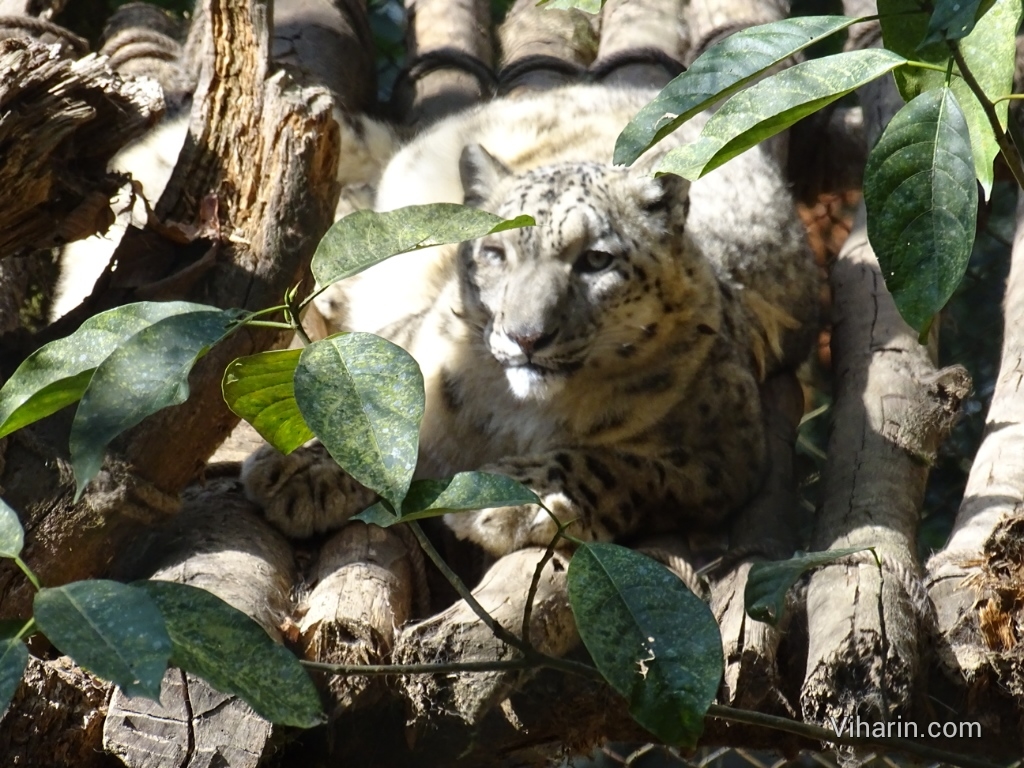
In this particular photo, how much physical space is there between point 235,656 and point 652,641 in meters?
0.50

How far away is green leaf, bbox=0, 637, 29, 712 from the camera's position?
47.4 inches

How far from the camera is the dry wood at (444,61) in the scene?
521 centimetres

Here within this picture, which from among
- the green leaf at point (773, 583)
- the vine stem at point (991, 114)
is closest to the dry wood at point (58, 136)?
the green leaf at point (773, 583)

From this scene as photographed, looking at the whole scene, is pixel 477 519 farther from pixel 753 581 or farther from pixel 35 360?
pixel 35 360

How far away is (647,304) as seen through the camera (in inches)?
125

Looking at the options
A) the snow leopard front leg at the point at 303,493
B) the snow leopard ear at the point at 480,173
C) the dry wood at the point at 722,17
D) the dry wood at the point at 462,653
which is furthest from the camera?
the dry wood at the point at 722,17

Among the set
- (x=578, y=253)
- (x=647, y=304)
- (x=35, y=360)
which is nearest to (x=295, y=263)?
(x=578, y=253)

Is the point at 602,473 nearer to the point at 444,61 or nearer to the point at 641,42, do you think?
the point at 641,42

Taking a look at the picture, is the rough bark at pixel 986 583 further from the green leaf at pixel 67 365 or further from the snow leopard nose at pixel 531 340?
the green leaf at pixel 67 365

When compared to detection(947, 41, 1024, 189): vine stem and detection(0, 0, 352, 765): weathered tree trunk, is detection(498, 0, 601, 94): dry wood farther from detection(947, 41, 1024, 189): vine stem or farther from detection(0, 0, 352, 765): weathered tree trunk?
detection(947, 41, 1024, 189): vine stem

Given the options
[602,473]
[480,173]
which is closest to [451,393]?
[602,473]

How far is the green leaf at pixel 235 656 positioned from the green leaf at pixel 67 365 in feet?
0.81

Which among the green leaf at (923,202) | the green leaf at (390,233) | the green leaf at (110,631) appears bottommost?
the green leaf at (110,631)

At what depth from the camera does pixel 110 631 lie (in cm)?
120
